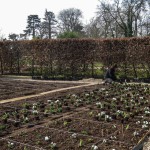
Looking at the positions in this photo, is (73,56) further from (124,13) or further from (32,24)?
(32,24)

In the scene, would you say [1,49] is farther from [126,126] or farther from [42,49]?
[126,126]

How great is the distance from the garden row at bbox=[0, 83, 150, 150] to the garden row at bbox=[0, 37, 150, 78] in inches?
301

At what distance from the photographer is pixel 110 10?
47406 mm

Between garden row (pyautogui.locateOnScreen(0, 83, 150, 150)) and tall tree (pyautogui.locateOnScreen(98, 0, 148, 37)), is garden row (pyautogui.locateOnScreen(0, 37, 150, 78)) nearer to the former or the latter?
garden row (pyautogui.locateOnScreen(0, 83, 150, 150))

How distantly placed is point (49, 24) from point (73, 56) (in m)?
49.2

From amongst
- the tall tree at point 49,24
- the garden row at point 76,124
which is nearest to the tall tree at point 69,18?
the tall tree at point 49,24

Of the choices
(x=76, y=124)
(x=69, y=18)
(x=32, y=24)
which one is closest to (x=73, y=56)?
(x=76, y=124)

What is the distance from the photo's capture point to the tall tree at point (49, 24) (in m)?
65.7

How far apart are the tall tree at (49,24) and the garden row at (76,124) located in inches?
2129

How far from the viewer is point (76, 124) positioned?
26.5 feet

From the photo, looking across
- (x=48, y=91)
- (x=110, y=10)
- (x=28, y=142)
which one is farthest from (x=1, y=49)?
(x=110, y=10)

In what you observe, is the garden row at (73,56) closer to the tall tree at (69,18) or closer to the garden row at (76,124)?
the garden row at (76,124)

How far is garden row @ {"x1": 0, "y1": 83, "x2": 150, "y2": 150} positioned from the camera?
6570 mm

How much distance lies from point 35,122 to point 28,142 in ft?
5.86
